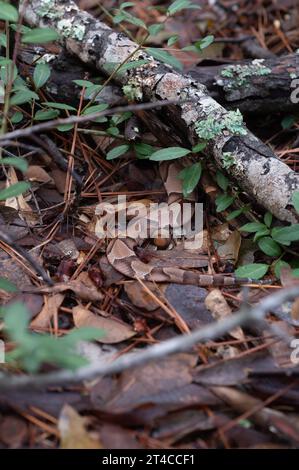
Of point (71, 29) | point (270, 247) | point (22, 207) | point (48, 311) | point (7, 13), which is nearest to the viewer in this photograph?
point (7, 13)

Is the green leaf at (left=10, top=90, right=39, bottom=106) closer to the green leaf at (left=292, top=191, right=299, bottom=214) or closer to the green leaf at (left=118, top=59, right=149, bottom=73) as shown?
the green leaf at (left=118, top=59, right=149, bottom=73)

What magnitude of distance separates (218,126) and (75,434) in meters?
1.36

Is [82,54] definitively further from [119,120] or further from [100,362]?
[100,362]

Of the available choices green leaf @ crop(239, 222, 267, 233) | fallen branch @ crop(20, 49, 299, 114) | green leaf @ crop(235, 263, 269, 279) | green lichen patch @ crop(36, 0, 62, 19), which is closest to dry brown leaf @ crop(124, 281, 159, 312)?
green leaf @ crop(235, 263, 269, 279)

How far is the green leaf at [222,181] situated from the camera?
226 centimetres

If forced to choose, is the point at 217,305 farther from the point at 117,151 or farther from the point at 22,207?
the point at 22,207

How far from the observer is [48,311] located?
1857mm

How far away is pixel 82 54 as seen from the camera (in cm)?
260

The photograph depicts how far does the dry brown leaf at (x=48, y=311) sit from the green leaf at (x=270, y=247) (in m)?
0.82

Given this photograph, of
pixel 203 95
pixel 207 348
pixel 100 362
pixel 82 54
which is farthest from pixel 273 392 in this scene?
pixel 82 54

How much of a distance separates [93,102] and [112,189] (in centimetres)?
43

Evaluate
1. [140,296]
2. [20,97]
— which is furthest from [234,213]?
[20,97]

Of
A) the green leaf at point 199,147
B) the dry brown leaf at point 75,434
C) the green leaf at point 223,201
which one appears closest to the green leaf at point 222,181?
the green leaf at point 223,201

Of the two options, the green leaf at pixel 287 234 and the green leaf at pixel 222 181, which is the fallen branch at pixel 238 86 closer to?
the green leaf at pixel 222 181
